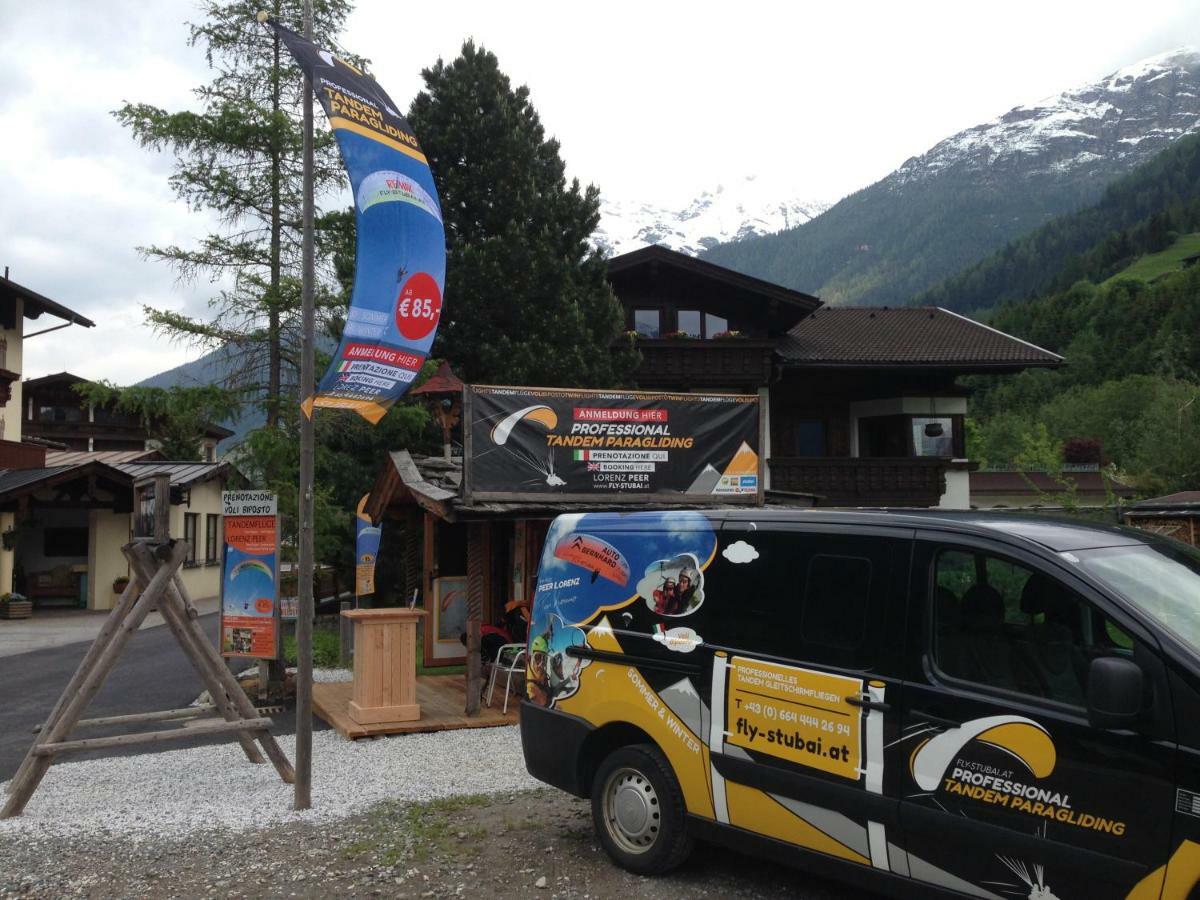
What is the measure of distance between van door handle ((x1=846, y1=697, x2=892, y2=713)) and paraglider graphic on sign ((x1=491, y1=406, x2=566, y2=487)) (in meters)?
5.87

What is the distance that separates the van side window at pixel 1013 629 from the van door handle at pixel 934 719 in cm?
21

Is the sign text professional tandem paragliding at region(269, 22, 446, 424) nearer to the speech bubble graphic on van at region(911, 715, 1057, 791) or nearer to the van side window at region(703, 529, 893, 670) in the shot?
the van side window at region(703, 529, 893, 670)

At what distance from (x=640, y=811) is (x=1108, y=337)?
9174cm

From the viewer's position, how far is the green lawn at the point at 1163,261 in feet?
343

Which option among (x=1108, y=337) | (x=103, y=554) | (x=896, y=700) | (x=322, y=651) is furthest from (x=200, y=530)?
(x=1108, y=337)

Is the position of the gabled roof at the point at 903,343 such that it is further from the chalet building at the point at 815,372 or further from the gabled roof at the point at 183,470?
the gabled roof at the point at 183,470

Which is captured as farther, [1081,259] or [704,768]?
[1081,259]

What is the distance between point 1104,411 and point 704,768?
7506 cm

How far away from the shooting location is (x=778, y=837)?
16.7ft

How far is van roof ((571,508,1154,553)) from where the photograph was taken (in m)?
4.55

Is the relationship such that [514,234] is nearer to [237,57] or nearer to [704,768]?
[237,57]

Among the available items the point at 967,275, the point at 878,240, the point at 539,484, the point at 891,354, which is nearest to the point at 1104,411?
the point at 891,354

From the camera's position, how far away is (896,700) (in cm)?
462

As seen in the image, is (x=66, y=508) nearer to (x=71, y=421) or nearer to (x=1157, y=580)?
(x=71, y=421)
